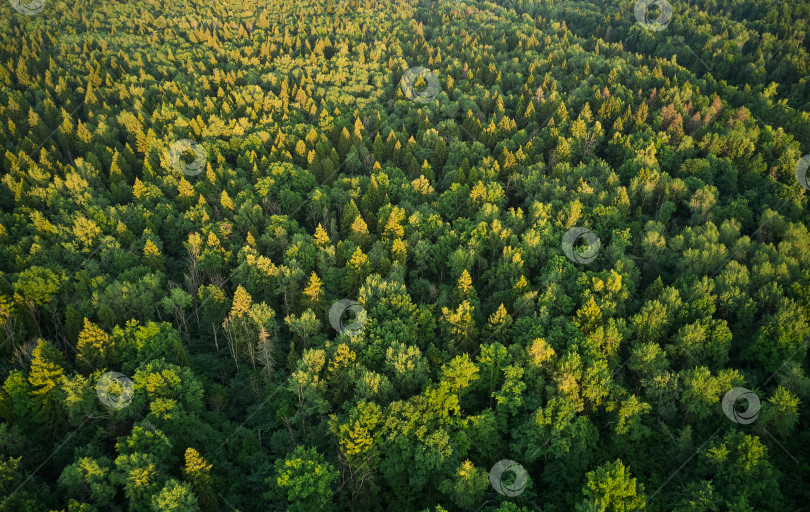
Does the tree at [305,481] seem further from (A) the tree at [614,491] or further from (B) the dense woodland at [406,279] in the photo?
(A) the tree at [614,491]

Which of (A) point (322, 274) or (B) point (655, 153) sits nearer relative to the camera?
(A) point (322, 274)

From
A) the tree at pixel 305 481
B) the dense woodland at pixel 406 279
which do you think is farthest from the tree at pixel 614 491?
the tree at pixel 305 481

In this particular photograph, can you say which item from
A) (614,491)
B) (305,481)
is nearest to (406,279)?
(305,481)

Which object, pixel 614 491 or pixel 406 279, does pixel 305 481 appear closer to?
pixel 614 491

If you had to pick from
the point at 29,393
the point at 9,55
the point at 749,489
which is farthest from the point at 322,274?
the point at 9,55

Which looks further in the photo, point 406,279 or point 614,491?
→ point 406,279

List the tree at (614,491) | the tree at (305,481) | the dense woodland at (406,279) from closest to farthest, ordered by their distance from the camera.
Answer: the tree at (614,491)
the tree at (305,481)
the dense woodland at (406,279)

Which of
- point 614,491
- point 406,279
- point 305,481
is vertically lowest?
point 406,279

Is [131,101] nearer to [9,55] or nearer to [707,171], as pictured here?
[9,55]
